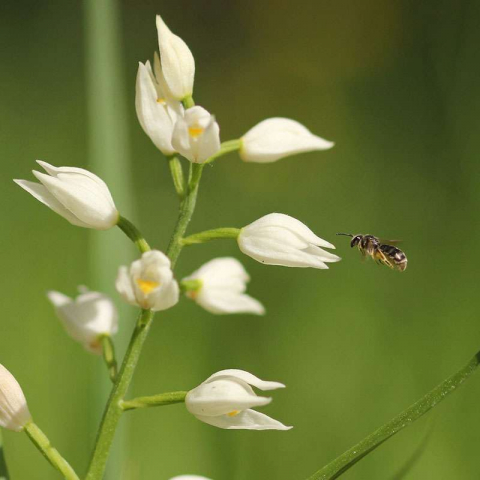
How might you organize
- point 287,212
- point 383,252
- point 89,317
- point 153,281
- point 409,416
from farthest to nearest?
point 287,212 → point 383,252 → point 89,317 → point 153,281 → point 409,416

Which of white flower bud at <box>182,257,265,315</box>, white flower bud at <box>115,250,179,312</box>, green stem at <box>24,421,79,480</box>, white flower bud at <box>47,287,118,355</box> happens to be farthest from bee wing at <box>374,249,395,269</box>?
green stem at <box>24,421,79,480</box>

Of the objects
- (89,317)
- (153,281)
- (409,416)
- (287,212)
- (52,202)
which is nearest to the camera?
(409,416)

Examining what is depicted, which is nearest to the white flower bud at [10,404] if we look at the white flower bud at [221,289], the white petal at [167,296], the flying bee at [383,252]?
the white petal at [167,296]

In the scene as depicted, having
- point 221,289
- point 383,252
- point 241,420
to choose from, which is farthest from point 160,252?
point 383,252

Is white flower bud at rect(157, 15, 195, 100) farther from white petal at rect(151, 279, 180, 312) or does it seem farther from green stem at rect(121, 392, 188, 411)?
green stem at rect(121, 392, 188, 411)

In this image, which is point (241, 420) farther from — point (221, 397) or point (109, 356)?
point (109, 356)

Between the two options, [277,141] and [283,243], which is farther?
[277,141]

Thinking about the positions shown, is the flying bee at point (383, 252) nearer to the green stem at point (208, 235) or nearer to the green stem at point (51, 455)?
the green stem at point (208, 235)
